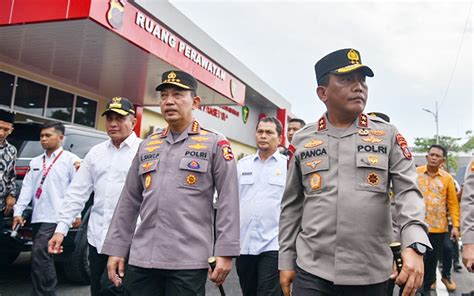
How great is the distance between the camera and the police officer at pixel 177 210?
90.4 inches

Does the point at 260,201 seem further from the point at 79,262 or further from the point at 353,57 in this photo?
the point at 79,262

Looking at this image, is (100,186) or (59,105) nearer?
(100,186)

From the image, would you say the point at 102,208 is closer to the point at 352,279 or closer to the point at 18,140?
the point at 352,279

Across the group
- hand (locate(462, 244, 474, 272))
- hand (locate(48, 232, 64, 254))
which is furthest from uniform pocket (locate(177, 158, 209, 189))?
hand (locate(462, 244, 474, 272))

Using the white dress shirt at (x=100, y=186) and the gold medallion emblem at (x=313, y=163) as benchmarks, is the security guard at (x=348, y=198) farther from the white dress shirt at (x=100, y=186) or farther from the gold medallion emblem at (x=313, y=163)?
the white dress shirt at (x=100, y=186)

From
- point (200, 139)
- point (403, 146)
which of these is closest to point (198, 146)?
point (200, 139)

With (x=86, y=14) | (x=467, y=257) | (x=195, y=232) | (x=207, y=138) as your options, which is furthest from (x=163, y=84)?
(x=86, y=14)

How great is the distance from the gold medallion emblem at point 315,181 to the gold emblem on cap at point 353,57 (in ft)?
2.06

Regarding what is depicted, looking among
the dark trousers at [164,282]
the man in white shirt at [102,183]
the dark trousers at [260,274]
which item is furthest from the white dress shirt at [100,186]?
the dark trousers at [260,274]

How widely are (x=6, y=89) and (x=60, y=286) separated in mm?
7081

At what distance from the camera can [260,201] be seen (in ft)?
11.9

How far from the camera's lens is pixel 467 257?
2865mm

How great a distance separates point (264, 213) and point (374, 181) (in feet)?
5.51

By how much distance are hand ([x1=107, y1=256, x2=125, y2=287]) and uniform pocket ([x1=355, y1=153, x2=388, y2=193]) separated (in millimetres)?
1503
